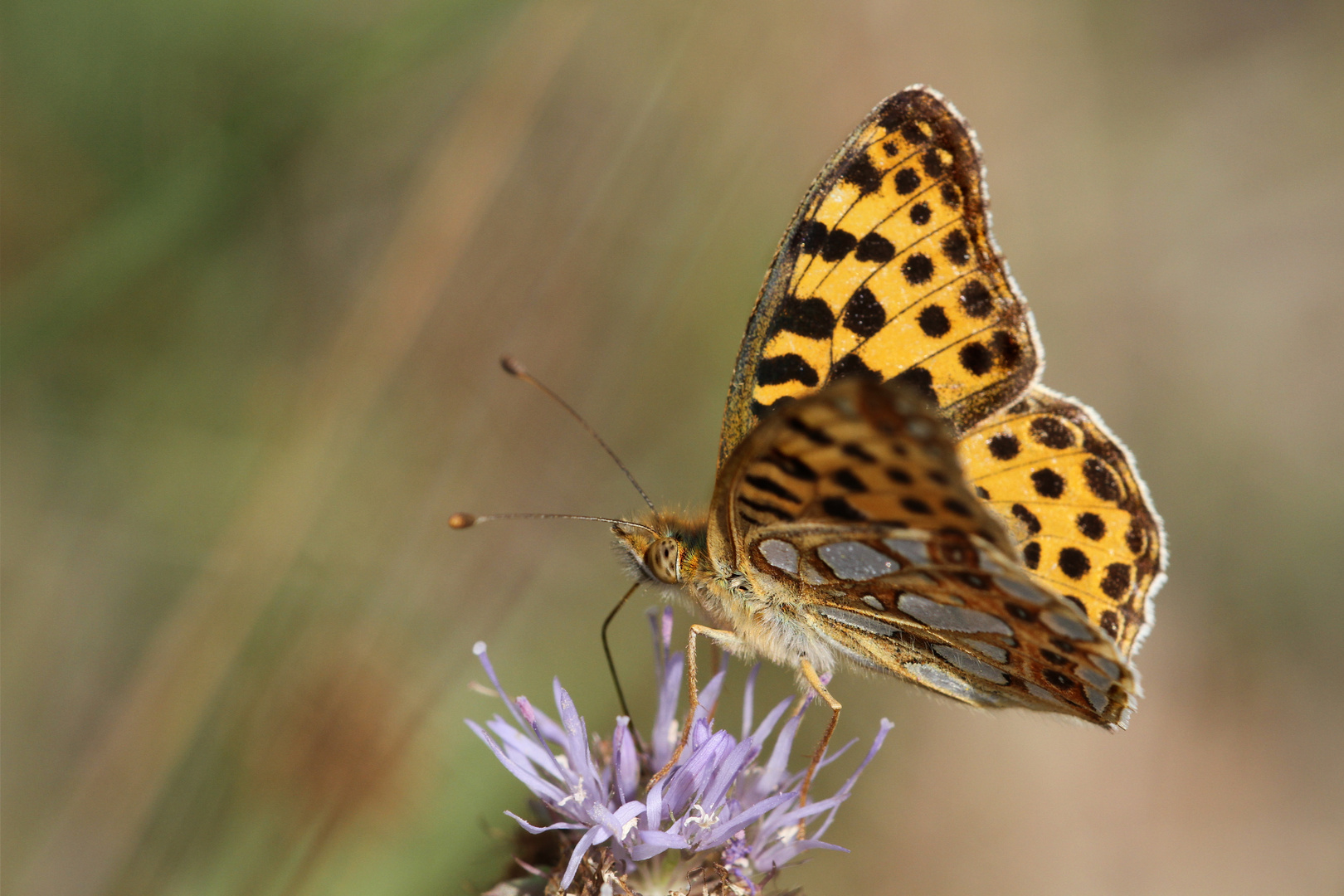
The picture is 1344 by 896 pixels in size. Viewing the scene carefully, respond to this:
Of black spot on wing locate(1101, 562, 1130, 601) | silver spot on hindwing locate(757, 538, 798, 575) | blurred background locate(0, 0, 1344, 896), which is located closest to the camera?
silver spot on hindwing locate(757, 538, 798, 575)

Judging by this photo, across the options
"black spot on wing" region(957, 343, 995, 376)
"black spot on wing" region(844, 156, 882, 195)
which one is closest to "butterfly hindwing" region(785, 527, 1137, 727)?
"black spot on wing" region(957, 343, 995, 376)

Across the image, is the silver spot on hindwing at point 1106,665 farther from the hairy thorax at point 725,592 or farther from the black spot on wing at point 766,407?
the black spot on wing at point 766,407

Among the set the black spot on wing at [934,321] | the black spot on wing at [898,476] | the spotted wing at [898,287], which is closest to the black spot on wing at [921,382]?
the spotted wing at [898,287]

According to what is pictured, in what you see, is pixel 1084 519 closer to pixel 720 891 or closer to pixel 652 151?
pixel 720 891

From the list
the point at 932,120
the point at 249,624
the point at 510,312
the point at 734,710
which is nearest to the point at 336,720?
the point at 249,624

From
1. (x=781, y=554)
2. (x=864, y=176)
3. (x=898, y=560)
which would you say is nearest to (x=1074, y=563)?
(x=898, y=560)

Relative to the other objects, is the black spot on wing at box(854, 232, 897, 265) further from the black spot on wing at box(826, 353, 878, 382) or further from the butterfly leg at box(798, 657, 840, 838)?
A: the butterfly leg at box(798, 657, 840, 838)

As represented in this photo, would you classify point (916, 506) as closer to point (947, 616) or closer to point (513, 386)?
point (947, 616)
